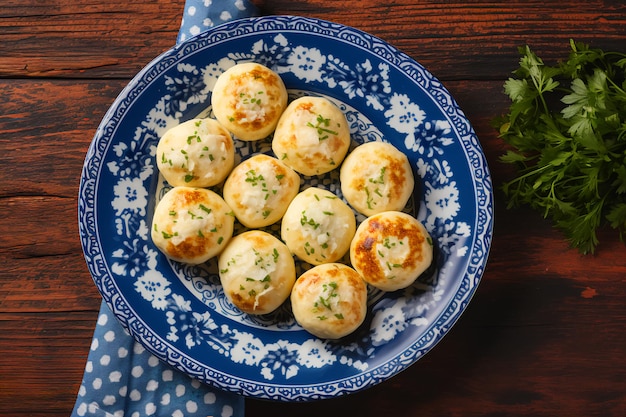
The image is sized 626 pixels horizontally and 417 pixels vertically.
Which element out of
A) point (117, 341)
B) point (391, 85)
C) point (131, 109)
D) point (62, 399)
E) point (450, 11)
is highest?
point (450, 11)

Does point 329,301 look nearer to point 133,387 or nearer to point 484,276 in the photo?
point 484,276

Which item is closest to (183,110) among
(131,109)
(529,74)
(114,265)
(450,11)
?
(131,109)

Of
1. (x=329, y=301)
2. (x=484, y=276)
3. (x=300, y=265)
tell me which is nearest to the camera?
(x=329, y=301)

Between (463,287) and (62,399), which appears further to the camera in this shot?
(62,399)

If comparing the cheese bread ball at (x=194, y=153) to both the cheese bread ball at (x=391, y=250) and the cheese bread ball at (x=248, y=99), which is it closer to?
the cheese bread ball at (x=248, y=99)

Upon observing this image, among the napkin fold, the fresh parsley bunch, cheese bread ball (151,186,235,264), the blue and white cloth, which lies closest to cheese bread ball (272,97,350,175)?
cheese bread ball (151,186,235,264)

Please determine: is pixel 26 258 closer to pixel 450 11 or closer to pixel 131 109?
pixel 131 109

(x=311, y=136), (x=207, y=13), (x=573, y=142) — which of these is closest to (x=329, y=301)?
(x=311, y=136)
